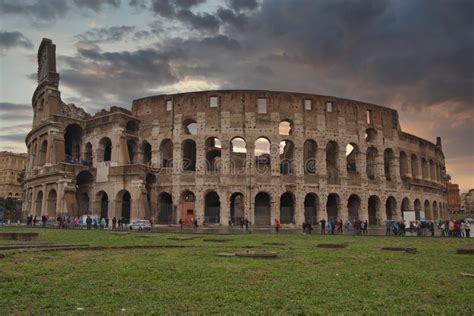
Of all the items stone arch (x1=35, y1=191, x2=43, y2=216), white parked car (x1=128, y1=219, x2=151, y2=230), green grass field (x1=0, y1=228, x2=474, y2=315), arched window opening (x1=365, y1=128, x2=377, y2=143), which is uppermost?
arched window opening (x1=365, y1=128, x2=377, y2=143)

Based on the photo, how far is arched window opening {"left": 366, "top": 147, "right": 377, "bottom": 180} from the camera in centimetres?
4201

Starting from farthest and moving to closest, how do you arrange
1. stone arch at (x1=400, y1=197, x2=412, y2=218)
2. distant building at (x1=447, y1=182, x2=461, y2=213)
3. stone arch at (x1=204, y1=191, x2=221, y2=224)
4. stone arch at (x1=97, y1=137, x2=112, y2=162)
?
distant building at (x1=447, y1=182, x2=461, y2=213), stone arch at (x1=400, y1=197, x2=412, y2=218), stone arch at (x1=97, y1=137, x2=112, y2=162), stone arch at (x1=204, y1=191, x2=221, y2=224)

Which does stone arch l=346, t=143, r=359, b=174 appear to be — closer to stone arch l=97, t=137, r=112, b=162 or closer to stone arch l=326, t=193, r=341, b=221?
stone arch l=326, t=193, r=341, b=221

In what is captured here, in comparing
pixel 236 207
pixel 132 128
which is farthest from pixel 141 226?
pixel 236 207

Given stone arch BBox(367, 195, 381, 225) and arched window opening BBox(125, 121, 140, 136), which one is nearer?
arched window opening BBox(125, 121, 140, 136)

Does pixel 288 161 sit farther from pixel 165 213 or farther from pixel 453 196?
pixel 453 196

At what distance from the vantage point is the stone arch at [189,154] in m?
39.3

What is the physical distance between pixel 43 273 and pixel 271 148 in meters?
30.2

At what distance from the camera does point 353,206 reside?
134 ft

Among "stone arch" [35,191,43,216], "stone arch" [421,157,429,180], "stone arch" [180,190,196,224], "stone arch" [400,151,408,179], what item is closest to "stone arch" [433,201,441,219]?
"stone arch" [421,157,429,180]

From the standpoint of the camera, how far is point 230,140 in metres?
37.2

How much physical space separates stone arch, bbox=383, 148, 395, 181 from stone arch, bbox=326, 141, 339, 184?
6.10m

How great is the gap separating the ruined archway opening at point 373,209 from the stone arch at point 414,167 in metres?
7.06

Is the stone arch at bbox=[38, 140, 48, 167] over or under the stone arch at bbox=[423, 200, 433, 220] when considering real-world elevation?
over
